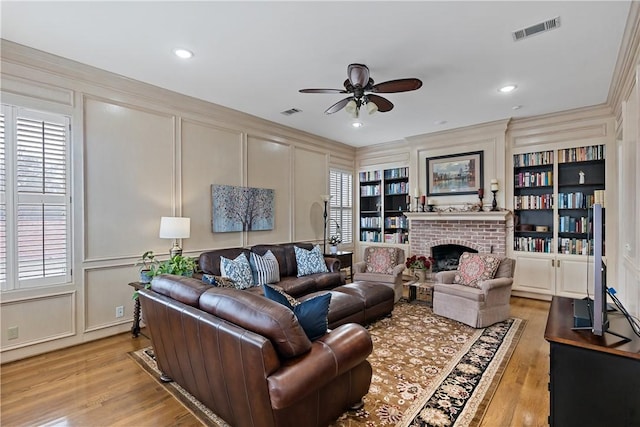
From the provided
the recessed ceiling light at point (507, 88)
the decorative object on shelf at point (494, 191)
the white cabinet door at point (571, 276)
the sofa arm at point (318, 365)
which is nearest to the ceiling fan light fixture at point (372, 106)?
the recessed ceiling light at point (507, 88)

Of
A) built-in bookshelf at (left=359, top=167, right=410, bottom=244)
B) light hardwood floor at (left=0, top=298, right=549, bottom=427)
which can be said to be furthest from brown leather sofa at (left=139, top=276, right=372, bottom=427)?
built-in bookshelf at (left=359, top=167, right=410, bottom=244)

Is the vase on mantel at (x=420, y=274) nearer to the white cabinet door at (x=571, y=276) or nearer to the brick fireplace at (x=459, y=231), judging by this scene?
the brick fireplace at (x=459, y=231)

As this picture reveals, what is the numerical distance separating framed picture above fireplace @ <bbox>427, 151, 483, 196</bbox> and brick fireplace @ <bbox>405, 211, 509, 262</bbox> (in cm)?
49

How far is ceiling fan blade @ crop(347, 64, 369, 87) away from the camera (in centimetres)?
302

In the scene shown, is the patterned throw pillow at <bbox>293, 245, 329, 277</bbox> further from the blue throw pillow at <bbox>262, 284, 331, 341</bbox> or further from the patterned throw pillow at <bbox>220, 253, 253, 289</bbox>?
the blue throw pillow at <bbox>262, 284, 331, 341</bbox>

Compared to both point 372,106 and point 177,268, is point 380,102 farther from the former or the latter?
point 177,268

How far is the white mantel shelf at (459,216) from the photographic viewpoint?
16.6 ft

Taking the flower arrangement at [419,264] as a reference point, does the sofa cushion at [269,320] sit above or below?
above

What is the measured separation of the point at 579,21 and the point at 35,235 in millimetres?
5129

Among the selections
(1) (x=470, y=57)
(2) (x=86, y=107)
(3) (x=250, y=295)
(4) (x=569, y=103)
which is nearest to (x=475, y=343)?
(3) (x=250, y=295)

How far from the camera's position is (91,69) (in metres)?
3.32

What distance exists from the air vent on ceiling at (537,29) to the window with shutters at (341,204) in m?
4.23

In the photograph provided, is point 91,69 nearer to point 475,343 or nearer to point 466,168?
point 475,343

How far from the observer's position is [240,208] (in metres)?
4.80
